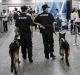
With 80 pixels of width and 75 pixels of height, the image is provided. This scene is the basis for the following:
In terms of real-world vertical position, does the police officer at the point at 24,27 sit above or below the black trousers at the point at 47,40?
above

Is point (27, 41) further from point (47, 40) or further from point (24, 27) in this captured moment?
point (47, 40)

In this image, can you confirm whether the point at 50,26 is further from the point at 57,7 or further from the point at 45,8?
the point at 57,7

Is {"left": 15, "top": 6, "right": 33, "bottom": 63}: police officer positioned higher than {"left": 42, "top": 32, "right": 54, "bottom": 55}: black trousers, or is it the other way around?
{"left": 15, "top": 6, "right": 33, "bottom": 63}: police officer

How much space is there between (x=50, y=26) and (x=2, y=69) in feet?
7.12

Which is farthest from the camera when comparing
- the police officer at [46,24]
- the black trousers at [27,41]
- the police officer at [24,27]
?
the police officer at [46,24]

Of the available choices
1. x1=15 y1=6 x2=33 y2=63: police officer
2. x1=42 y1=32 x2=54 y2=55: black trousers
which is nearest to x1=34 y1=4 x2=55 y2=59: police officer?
x1=42 y1=32 x2=54 y2=55: black trousers

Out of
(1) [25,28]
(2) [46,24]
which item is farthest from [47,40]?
(1) [25,28]

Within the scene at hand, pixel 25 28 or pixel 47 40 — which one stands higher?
pixel 25 28

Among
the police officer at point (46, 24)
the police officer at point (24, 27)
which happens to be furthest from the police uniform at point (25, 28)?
the police officer at point (46, 24)

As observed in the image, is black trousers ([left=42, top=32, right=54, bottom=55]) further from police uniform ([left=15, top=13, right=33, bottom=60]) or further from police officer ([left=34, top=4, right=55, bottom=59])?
police uniform ([left=15, top=13, right=33, bottom=60])

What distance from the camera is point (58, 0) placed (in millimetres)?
20531

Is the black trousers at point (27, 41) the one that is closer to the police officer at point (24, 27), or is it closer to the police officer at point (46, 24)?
the police officer at point (24, 27)

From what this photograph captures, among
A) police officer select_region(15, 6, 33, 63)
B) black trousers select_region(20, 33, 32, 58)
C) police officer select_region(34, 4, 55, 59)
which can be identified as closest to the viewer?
police officer select_region(15, 6, 33, 63)

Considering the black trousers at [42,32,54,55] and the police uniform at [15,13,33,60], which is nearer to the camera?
the police uniform at [15,13,33,60]
